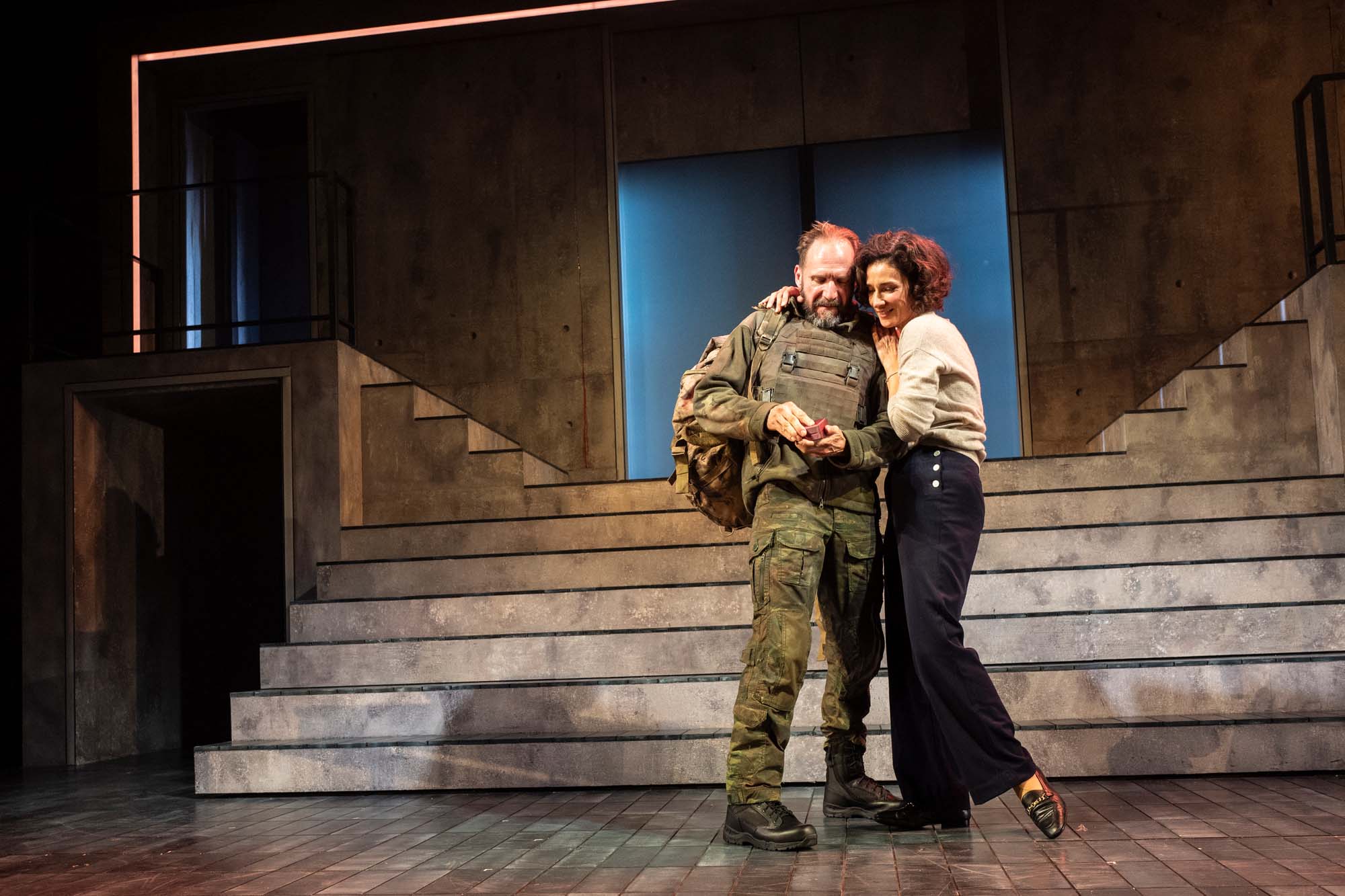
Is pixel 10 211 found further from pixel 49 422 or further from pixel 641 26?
pixel 641 26

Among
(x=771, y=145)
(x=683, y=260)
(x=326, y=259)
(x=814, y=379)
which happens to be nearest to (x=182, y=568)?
(x=326, y=259)

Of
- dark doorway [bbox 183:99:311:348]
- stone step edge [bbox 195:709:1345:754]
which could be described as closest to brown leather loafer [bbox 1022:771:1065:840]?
stone step edge [bbox 195:709:1345:754]

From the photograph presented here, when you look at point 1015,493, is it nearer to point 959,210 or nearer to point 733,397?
point 733,397

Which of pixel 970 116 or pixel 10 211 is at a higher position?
pixel 970 116

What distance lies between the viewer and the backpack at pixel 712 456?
137 inches

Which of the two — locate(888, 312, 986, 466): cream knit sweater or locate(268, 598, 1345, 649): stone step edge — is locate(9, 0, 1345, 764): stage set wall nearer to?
locate(268, 598, 1345, 649): stone step edge

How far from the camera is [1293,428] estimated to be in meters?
6.03

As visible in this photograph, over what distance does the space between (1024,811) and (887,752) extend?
1.93 feet

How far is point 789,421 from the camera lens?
3125 millimetres

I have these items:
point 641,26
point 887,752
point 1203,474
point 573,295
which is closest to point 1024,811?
point 887,752

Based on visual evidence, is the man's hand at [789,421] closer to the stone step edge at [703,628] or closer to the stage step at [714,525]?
the stone step edge at [703,628]

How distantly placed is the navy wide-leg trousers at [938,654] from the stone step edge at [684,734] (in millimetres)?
573

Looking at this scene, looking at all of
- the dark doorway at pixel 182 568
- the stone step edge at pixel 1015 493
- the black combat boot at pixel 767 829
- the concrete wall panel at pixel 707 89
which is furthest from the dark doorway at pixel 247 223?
the black combat boot at pixel 767 829

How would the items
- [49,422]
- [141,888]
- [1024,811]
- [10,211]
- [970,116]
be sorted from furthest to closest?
1. [970,116]
2. [10,211]
3. [49,422]
4. [1024,811]
5. [141,888]
